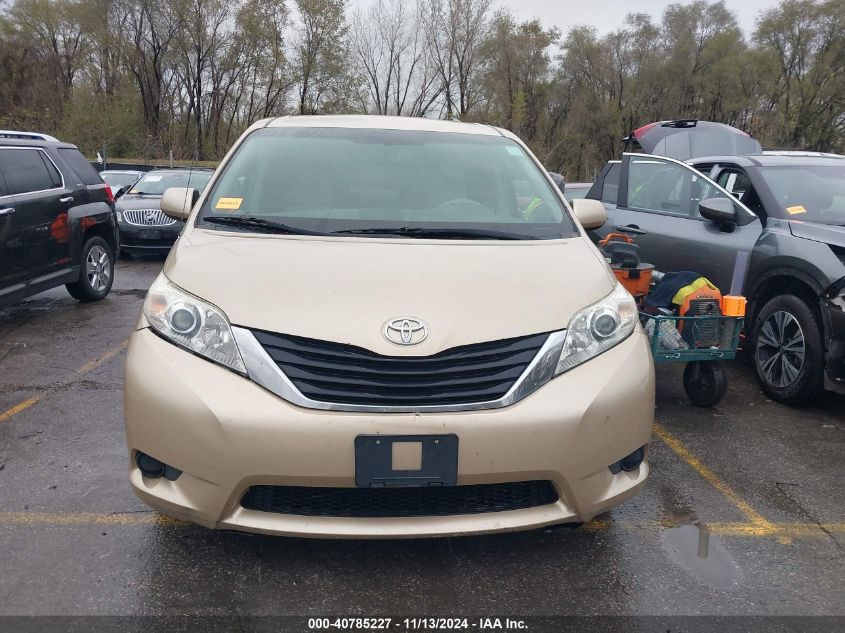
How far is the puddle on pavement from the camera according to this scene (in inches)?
105

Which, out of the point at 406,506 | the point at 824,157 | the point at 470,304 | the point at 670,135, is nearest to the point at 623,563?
the point at 406,506

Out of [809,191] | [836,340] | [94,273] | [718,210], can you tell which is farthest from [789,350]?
[94,273]

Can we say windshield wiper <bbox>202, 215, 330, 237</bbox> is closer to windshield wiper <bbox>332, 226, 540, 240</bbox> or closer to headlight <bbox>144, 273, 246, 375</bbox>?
windshield wiper <bbox>332, 226, 540, 240</bbox>

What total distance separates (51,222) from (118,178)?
12.3 meters

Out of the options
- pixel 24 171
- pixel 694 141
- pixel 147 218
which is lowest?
pixel 147 218

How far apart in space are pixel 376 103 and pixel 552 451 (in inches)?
2060

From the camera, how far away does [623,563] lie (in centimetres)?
273

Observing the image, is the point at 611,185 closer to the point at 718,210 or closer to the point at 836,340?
the point at 718,210

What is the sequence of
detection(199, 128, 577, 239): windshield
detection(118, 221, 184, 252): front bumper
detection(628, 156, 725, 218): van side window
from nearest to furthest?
detection(199, 128, 577, 239): windshield, detection(628, 156, 725, 218): van side window, detection(118, 221, 184, 252): front bumper

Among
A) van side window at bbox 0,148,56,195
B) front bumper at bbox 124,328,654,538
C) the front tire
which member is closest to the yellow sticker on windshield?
front bumper at bbox 124,328,654,538

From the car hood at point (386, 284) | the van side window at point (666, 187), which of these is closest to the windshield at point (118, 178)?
the van side window at point (666, 187)

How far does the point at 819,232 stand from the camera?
4.58m

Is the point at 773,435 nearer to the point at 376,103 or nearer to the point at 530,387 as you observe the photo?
the point at 530,387

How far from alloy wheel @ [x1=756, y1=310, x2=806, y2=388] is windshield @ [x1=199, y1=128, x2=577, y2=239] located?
219 cm
